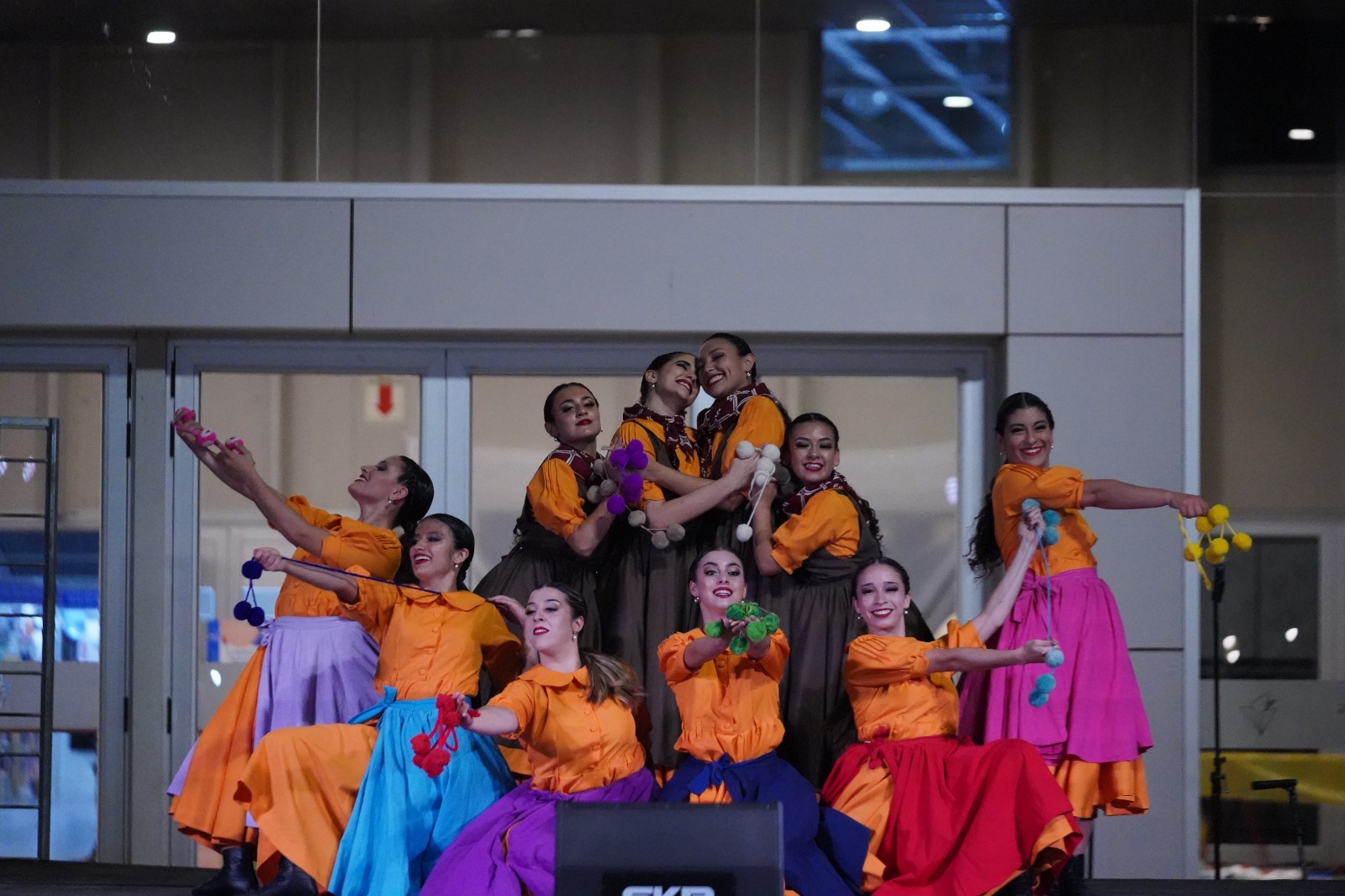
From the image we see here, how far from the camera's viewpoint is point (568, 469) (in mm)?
4344

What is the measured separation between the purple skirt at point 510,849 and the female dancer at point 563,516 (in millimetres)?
660

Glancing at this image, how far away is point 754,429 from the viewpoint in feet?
14.2

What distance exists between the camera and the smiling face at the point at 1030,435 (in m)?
4.17

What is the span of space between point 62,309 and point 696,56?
8.23ft

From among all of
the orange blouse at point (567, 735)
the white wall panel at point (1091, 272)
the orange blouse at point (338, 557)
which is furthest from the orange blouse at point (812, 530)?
the white wall panel at point (1091, 272)

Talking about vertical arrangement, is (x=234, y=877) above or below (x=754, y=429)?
below

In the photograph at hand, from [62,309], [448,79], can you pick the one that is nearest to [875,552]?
[448,79]

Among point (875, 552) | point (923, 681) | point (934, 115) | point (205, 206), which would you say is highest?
point (934, 115)

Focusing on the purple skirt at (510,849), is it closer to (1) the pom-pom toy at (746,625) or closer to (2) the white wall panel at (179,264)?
(1) the pom-pom toy at (746,625)

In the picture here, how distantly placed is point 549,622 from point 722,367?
980 millimetres

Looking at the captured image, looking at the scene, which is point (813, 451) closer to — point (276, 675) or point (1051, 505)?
point (1051, 505)

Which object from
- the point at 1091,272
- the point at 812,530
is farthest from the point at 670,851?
the point at 1091,272

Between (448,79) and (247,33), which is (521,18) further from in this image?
(247,33)

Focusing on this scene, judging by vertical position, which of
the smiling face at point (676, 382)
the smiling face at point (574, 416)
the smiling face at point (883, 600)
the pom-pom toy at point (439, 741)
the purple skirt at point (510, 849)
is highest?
the smiling face at point (676, 382)
